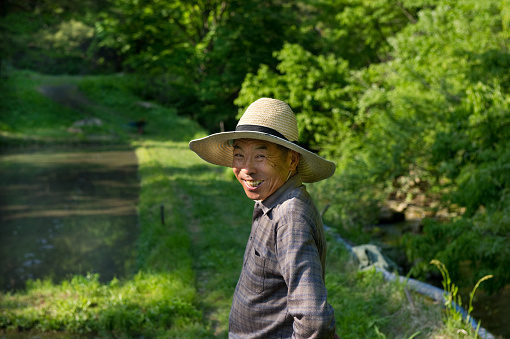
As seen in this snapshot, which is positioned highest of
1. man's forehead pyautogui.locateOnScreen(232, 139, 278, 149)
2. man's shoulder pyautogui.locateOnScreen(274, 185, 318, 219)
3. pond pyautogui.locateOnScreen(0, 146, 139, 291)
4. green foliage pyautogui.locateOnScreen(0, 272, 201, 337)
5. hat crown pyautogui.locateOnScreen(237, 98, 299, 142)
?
hat crown pyautogui.locateOnScreen(237, 98, 299, 142)

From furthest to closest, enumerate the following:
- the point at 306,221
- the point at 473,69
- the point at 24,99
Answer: the point at 24,99 → the point at 473,69 → the point at 306,221

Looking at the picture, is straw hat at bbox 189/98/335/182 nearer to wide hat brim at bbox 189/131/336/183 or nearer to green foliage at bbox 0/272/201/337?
wide hat brim at bbox 189/131/336/183

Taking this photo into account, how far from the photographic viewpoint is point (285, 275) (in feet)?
5.76

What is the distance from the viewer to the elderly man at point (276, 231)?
173 cm

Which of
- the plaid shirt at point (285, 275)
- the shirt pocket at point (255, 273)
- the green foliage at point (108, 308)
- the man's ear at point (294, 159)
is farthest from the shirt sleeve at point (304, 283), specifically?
the green foliage at point (108, 308)

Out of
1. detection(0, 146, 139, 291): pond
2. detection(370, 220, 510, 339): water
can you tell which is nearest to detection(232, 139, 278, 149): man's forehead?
detection(370, 220, 510, 339): water

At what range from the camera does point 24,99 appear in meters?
28.5

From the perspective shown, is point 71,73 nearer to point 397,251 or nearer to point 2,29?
point 2,29

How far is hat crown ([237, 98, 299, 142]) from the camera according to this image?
199 cm

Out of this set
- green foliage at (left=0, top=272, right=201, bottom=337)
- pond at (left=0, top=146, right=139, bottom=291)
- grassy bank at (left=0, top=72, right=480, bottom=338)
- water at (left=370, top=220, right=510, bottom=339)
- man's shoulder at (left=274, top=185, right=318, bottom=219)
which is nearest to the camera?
man's shoulder at (left=274, top=185, right=318, bottom=219)

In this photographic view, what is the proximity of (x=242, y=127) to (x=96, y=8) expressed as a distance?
71.6 ft

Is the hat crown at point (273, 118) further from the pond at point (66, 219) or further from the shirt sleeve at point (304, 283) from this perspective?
the pond at point (66, 219)

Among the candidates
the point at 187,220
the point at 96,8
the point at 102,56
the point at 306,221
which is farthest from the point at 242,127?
the point at 102,56

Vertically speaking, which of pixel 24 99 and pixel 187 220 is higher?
pixel 24 99
